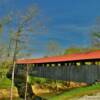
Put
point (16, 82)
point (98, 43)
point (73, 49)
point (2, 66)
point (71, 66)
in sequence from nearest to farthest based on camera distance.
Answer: point (2, 66), point (71, 66), point (16, 82), point (98, 43), point (73, 49)

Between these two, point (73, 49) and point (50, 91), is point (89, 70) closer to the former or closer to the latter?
point (50, 91)

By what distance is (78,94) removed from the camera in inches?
1334

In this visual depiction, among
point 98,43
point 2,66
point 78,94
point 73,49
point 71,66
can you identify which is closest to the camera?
point 78,94

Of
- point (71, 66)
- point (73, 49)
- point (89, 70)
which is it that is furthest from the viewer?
point (73, 49)

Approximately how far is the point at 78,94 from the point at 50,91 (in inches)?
925

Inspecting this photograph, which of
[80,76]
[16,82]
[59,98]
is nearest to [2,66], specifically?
[59,98]

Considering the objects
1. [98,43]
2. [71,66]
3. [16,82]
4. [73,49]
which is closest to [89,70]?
[71,66]

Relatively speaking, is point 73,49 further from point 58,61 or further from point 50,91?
point 58,61

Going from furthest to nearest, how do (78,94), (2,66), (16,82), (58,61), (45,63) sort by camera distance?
(16,82) → (45,63) → (58,61) → (2,66) → (78,94)

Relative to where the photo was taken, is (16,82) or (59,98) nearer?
(59,98)

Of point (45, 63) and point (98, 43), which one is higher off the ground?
point (98, 43)

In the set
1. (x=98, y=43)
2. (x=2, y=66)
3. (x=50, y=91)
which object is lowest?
(x=50, y=91)

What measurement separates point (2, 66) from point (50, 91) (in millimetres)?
22060

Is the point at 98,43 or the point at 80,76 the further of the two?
the point at 98,43
